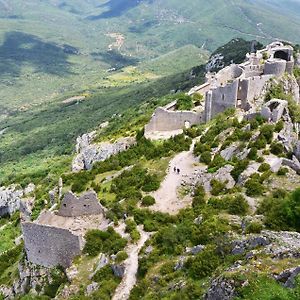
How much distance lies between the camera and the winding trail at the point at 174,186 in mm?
32219

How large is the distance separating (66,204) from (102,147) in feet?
75.2

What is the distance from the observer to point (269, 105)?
39.7m

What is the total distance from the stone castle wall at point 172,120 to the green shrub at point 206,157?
10629 mm

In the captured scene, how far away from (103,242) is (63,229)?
9.07 feet

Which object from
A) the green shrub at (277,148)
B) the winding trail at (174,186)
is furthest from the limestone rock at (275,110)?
the winding trail at (174,186)

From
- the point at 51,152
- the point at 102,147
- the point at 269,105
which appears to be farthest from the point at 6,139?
the point at 269,105

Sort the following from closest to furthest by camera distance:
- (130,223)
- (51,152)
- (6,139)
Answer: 1. (130,223)
2. (51,152)
3. (6,139)

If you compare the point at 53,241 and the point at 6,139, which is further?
the point at 6,139

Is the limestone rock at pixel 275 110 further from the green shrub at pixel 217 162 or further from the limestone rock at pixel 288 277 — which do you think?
the limestone rock at pixel 288 277

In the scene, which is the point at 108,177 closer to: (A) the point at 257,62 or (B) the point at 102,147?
(B) the point at 102,147

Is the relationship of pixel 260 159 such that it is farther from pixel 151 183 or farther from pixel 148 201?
pixel 151 183

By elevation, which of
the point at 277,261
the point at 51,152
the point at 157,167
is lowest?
the point at 51,152

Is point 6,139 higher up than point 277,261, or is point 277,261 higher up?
point 277,261

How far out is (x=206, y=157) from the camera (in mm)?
36094
